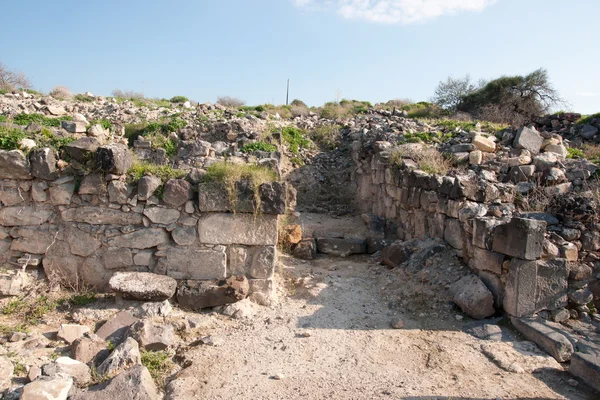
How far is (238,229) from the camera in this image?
5008 millimetres

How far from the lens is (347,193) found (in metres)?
12.1

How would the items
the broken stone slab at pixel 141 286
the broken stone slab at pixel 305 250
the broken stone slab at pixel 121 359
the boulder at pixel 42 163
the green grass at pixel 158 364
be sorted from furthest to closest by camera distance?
the broken stone slab at pixel 305 250 → the boulder at pixel 42 163 → the broken stone slab at pixel 141 286 → the green grass at pixel 158 364 → the broken stone slab at pixel 121 359

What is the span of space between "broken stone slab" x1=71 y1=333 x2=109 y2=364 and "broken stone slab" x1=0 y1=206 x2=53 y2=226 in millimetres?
1796

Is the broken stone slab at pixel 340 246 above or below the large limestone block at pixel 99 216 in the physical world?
below

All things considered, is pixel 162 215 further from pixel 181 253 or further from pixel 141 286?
pixel 141 286

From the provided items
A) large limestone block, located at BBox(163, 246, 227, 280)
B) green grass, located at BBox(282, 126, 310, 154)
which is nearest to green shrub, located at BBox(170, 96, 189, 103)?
green grass, located at BBox(282, 126, 310, 154)

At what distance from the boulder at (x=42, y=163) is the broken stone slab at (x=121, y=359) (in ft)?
7.53

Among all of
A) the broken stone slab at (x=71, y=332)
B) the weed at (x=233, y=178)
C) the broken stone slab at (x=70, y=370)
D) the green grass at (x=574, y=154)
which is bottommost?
the broken stone slab at (x=70, y=370)

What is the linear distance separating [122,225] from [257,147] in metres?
7.05

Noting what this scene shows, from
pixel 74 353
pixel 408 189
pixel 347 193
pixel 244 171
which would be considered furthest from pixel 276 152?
pixel 74 353

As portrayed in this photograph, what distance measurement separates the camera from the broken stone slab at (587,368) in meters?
3.72

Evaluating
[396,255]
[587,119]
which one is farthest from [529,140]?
[587,119]

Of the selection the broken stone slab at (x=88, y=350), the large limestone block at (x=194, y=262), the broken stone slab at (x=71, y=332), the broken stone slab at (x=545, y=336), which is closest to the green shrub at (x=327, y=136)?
the large limestone block at (x=194, y=262)

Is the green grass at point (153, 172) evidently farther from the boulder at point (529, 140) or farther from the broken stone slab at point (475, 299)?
the boulder at point (529, 140)
